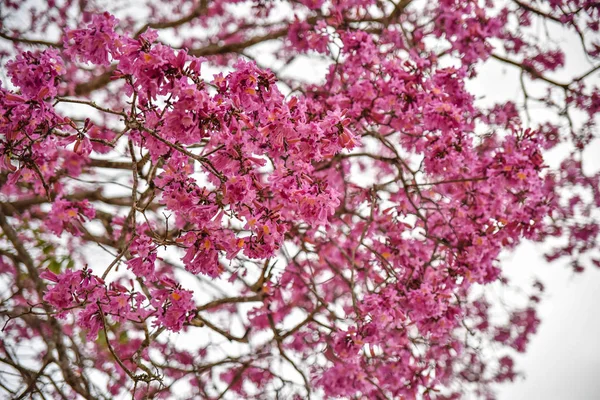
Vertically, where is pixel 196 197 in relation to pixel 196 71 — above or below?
below

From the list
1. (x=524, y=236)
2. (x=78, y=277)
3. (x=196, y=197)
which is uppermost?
(x=524, y=236)

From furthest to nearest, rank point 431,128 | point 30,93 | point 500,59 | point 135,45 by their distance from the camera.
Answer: point 500,59 → point 431,128 → point 30,93 → point 135,45

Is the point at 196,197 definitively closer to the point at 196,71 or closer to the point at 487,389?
the point at 196,71

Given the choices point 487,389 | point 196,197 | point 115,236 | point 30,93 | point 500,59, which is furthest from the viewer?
point 487,389

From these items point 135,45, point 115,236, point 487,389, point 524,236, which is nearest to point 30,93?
point 135,45

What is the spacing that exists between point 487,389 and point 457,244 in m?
4.67

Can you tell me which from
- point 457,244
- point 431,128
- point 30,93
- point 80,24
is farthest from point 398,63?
point 80,24

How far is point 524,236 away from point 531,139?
700 millimetres

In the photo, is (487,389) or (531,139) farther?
(487,389)

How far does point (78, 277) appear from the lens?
1.85 m

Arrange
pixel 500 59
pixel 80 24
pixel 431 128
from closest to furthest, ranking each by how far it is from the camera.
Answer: pixel 431 128 → pixel 500 59 → pixel 80 24

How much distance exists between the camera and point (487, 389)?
6.56 meters

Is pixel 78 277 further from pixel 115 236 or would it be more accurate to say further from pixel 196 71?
pixel 115 236

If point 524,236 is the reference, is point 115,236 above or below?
above
